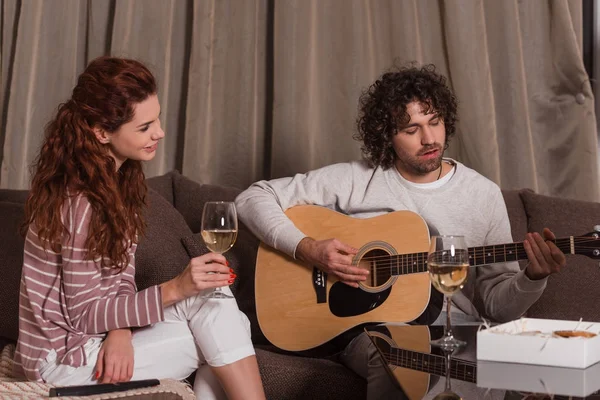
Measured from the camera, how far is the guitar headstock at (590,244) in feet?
6.47

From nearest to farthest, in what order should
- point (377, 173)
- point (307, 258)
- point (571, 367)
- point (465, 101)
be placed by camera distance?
1. point (571, 367)
2. point (307, 258)
3. point (377, 173)
4. point (465, 101)

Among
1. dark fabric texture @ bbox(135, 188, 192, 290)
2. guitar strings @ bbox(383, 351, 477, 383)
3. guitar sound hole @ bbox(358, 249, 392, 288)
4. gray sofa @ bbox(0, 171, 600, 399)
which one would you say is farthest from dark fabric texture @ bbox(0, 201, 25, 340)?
guitar strings @ bbox(383, 351, 477, 383)

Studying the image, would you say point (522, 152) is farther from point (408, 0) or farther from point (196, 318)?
point (196, 318)

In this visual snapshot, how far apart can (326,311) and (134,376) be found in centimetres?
70

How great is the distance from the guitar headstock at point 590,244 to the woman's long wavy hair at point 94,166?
3.60 ft

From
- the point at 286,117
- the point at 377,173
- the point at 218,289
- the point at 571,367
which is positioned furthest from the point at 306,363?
the point at 286,117

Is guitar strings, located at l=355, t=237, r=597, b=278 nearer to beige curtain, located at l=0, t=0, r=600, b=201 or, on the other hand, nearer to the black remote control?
the black remote control

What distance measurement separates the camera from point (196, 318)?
195 centimetres

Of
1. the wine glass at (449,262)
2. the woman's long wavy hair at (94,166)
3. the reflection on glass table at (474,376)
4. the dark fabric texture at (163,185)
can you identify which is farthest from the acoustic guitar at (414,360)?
the dark fabric texture at (163,185)

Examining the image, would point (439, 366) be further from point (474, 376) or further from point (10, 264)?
point (10, 264)

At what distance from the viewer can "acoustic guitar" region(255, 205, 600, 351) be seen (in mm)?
2338

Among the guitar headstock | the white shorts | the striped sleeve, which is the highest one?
the guitar headstock

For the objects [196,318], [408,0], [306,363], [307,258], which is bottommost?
[306,363]

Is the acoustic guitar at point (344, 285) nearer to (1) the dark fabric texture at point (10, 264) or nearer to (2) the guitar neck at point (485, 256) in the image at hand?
(2) the guitar neck at point (485, 256)
